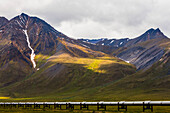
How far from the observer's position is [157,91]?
15862cm

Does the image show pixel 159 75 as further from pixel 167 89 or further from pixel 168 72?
pixel 167 89

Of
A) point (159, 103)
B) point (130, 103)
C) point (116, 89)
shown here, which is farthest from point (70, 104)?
point (116, 89)

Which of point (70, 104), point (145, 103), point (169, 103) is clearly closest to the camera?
point (169, 103)

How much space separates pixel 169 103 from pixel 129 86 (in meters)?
155

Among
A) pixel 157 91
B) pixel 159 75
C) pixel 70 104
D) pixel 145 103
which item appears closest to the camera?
pixel 145 103

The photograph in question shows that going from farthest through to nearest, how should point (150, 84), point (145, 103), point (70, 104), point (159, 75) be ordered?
1. point (159, 75)
2. point (150, 84)
3. point (70, 104)
4. point (145, 103)

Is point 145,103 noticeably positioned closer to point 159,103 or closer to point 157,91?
point 159,103

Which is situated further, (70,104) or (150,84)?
(150,84)

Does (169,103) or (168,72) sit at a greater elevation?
(168,72)

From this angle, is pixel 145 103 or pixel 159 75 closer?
pixel 145 103

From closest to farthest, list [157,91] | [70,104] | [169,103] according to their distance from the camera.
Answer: [169,103]
[70,104]
[157,91]

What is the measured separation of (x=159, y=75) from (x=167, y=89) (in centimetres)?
3375

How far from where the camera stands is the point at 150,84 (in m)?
179

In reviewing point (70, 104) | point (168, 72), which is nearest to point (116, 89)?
point (168, 72)
